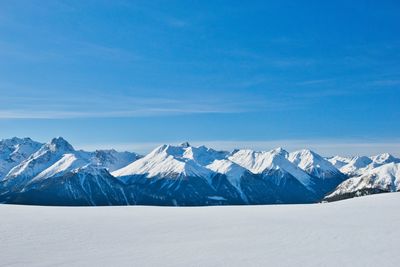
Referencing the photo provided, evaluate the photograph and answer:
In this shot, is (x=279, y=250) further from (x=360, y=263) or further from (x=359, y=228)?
(x=359, y=228)

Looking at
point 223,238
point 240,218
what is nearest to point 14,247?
point 223,238

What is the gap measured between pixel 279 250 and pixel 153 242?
6.79 meters

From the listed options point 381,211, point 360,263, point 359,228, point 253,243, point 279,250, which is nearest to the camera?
point 360,263

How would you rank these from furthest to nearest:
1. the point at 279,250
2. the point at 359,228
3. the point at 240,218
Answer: the point at 240,218, the point at 359,228, the point at 279,250

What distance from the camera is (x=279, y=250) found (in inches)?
798

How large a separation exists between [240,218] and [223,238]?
7.17 meters

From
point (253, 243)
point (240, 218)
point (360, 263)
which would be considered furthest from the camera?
point (240, 218)

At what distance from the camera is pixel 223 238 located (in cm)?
2355

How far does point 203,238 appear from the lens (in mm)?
23734

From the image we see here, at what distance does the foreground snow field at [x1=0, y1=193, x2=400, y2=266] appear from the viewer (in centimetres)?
1875

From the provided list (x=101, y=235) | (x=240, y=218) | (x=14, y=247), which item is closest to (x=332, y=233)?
(x=240, y=218)

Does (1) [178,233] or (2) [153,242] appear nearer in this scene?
(2) [153,242]

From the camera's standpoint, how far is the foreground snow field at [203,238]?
18.8 m

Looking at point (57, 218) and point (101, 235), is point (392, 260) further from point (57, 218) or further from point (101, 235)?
point (57, 218)
